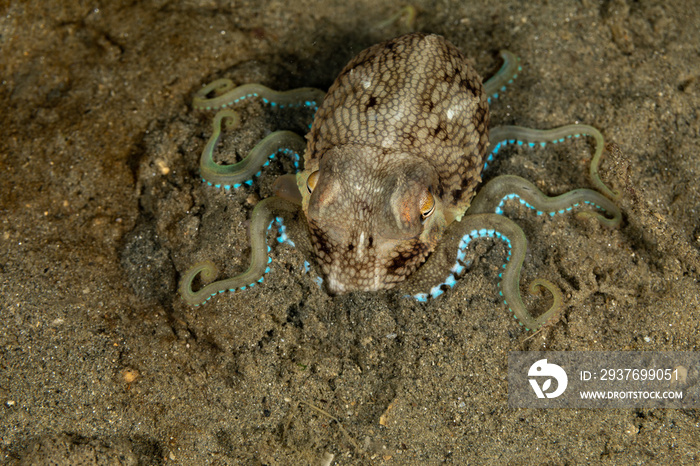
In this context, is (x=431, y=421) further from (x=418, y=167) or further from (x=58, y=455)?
(x=58, y=455)

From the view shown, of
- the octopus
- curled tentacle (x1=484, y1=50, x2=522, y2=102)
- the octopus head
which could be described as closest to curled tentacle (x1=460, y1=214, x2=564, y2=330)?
the octopus

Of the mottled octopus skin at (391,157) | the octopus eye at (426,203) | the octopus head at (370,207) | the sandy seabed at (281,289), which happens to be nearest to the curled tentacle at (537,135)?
the sandy seabed at (281,289)

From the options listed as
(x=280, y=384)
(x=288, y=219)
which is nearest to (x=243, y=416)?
(x=280, y=384)

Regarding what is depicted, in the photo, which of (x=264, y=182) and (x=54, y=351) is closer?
(x=54, y=351)

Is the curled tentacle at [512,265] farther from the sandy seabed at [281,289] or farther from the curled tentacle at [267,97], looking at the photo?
the curled tentacle at [267,97]

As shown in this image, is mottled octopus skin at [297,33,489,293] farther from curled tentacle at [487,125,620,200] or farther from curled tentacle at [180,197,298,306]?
curled tentacle at [487,125,620,200]

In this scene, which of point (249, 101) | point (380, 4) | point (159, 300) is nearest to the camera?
point (159, 300)

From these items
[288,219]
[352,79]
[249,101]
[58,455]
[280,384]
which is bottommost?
[58,455]

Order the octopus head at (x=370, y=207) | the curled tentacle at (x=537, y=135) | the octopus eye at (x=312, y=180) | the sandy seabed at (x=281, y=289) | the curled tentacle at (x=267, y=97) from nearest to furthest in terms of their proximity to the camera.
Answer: the octopus head at (x=370, y=207)
the octopus eye at (x=312, y=180)
the sandy seabed at (x=281, y=289)
the curled tentacle at (x=537, y=135)
the curled tentacle at (x=267, y=97)
